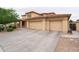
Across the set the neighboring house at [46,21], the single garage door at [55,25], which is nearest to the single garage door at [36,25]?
the neighboring house at [46,21]

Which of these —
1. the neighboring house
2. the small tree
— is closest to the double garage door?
the neighboring house

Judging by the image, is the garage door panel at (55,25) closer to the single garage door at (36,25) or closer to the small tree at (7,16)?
the single garage door at (36,25)

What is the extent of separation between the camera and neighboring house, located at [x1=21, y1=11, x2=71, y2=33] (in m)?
1.94

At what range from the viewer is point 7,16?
1908mm

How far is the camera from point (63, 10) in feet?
6.52

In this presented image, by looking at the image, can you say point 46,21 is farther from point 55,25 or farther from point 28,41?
point 28,41

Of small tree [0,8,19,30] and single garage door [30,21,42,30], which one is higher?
small tree [0,8,19,30]

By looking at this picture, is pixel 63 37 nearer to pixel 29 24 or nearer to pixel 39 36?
pixel 39 36

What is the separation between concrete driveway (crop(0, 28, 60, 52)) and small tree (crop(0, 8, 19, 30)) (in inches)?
6.7

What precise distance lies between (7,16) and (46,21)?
58 cm

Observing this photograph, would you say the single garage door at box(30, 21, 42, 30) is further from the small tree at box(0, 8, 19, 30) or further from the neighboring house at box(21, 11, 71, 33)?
the small tree at box(0, 8, 19, 30)
